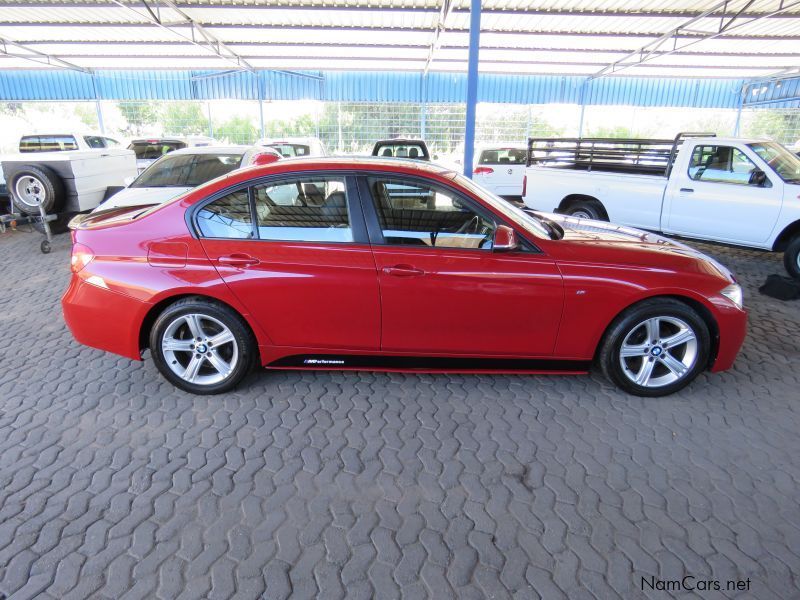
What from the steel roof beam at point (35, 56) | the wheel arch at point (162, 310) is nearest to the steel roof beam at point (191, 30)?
the steel roof beam at point (35, 56)

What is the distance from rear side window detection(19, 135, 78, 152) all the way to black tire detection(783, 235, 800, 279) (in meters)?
14.5

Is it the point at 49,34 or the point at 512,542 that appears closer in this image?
the point at 512,542

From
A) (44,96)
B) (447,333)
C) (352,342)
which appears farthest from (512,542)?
(44,96)

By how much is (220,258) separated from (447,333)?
1.64 meters

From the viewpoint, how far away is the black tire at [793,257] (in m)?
6.54

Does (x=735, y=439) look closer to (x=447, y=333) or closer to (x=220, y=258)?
(x=447, y=333)

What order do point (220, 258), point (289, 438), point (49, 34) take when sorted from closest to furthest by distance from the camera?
1. point (289, 438)
2. point (220, 258)
3. point (49, 34)

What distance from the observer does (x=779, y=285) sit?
611cm

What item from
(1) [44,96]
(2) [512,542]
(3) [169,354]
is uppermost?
(1) [44,96]

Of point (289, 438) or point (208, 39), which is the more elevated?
point (208, 39)

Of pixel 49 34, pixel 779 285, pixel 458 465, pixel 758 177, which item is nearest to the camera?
pixel 458 465

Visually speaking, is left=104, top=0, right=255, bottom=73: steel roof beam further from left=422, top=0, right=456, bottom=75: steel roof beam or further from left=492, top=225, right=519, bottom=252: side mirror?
left=492, top=225, right=519, bottom=252: side mirror

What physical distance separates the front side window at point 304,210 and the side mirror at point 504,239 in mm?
975

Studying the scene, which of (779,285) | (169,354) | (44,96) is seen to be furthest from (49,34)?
(779,285)
